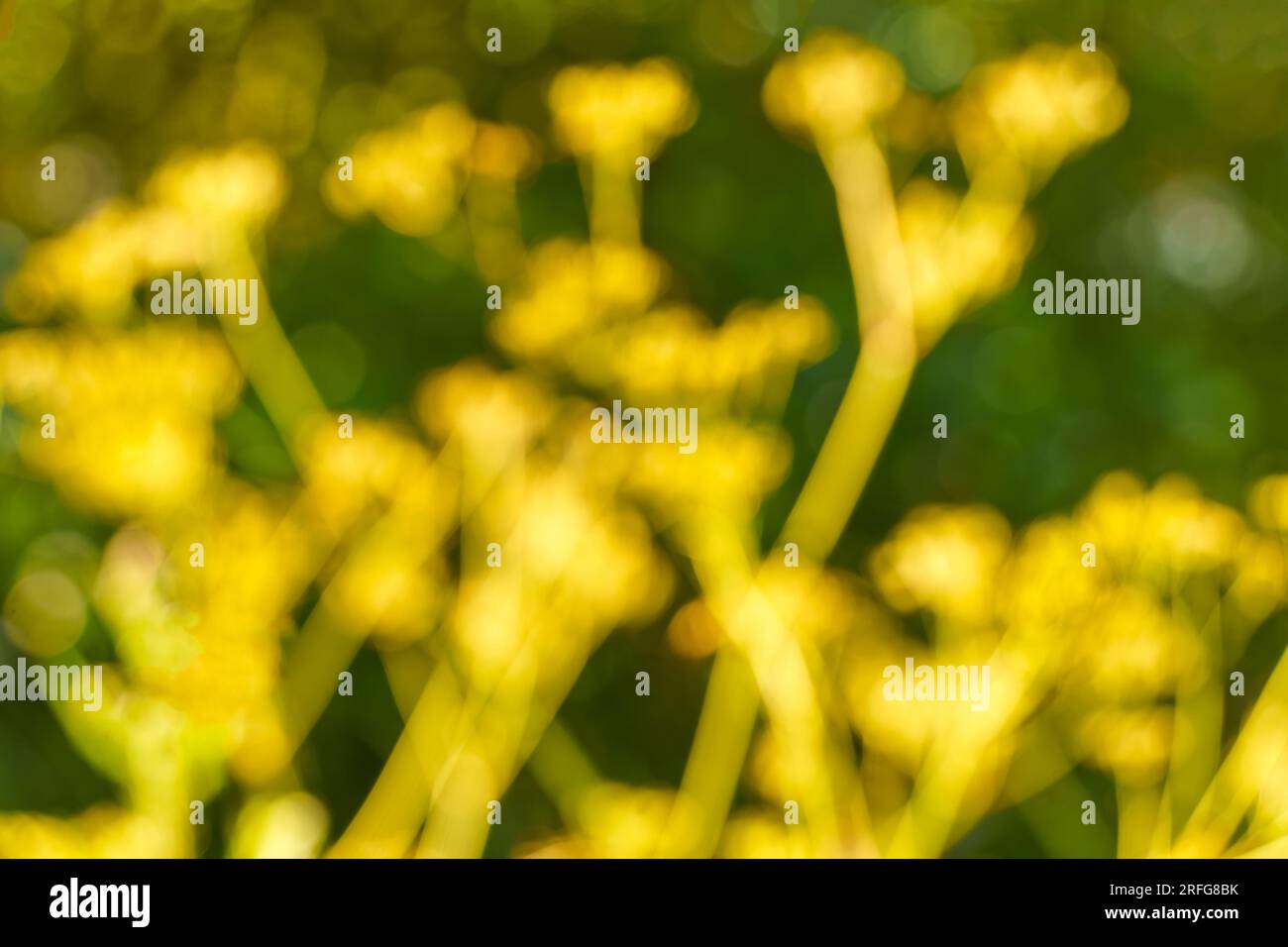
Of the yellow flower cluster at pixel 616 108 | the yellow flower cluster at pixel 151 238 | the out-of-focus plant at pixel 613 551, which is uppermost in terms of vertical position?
the yellow flower cluster at pixel 616 108

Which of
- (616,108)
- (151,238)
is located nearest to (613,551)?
(616,108)

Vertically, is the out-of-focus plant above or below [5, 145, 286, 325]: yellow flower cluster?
below

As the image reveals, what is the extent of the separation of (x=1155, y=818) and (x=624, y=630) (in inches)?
19.4

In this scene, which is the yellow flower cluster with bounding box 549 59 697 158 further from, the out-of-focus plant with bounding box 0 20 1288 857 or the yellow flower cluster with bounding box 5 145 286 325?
the yellow flower cluster with bounding box 5 145 286 325

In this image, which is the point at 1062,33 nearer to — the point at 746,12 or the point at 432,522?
the point at 746,12

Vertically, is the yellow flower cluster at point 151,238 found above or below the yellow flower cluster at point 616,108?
below

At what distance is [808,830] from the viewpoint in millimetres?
903

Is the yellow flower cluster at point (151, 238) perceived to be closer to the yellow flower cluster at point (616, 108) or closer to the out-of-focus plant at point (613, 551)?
the out-of-focus plant at point (613, 551)

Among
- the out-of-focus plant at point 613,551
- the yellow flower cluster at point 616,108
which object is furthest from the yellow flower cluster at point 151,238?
the yellow flower cluster at point 616,108

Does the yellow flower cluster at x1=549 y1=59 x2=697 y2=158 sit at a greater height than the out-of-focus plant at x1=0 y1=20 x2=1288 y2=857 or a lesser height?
greater

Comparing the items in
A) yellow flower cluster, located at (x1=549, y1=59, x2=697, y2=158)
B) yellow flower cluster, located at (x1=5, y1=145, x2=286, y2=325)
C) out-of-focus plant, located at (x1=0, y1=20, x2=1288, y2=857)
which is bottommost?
out-of-focus plant, located at (x1=0, y1=20, x2=1288, y2=857)

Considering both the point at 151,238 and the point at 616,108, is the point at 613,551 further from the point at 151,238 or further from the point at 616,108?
the point at 151,238

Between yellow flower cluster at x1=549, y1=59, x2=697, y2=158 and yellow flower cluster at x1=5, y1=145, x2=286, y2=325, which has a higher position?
yellow flower cluster at x1=549, y1=59, x2=697, y2=158

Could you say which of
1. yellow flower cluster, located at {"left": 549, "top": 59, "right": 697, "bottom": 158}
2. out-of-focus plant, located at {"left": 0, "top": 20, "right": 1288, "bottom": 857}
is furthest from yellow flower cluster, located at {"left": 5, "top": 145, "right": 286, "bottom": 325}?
yellow flower cluster, located at {"left": 549, "top": 59, "right": 697, "bottom": 158}
